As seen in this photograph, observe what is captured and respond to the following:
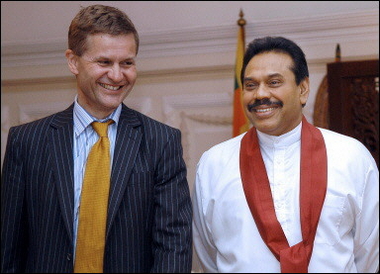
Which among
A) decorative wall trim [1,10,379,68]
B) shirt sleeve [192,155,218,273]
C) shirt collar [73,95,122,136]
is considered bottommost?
shirt sleeve [192,155,218,273]

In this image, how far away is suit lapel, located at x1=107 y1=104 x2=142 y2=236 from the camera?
6.38 feet

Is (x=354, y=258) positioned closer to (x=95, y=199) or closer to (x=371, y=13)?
(x=95, y=199)

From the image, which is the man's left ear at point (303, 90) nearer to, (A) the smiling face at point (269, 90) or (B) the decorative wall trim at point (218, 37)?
(A) the smiling face at point (269, 90)

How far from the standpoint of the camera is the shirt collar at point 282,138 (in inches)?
98.7

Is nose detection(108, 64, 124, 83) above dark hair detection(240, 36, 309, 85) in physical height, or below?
below

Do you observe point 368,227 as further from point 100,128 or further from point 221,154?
point 100,128

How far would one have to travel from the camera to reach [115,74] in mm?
2004

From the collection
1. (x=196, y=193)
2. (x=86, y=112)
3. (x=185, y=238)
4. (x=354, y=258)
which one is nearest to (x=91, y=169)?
(x=86, y=112)

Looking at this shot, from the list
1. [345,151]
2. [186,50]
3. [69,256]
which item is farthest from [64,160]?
[186,50]

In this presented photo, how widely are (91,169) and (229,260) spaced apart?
2.32ft

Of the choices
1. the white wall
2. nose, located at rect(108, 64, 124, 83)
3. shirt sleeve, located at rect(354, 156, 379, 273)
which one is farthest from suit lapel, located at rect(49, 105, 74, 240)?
the white wall

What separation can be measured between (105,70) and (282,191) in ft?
2.87

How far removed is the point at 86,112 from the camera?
2.10 metres

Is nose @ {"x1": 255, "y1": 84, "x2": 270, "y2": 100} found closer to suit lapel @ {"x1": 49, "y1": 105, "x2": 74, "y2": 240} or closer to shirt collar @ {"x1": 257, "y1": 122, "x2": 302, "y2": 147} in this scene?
shirt collar @ {"x1": 257, "y1": 122, "x2": 302, "y2": 147}
